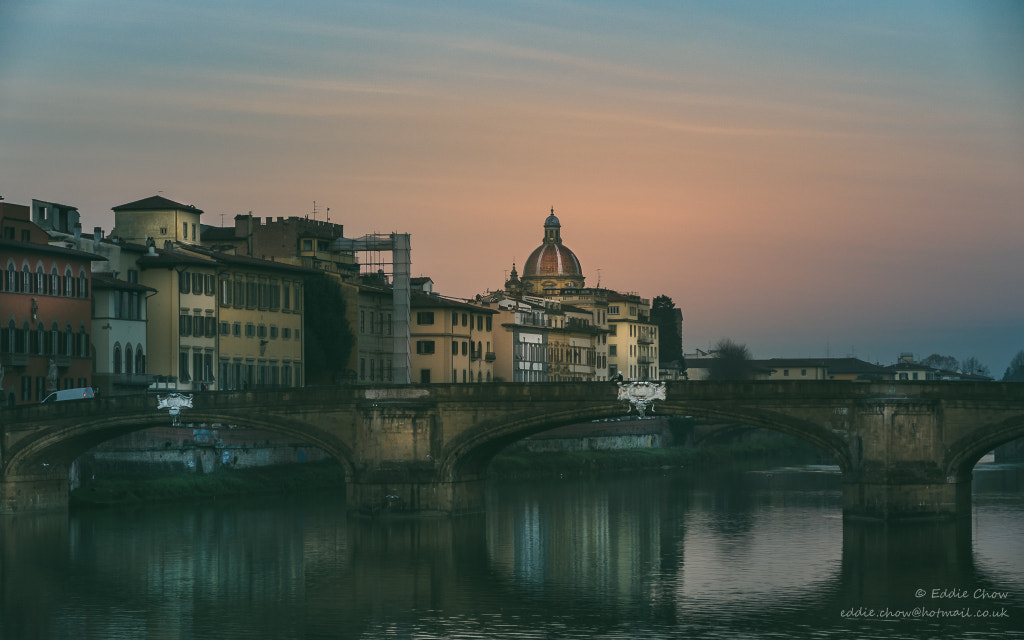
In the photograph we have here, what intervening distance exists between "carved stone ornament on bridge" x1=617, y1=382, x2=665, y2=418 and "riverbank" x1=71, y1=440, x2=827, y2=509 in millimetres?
25522

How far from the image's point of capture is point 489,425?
84.1m

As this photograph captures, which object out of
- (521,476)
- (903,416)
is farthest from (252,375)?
(903,416)

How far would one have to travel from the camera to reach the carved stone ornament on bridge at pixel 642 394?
268 ft

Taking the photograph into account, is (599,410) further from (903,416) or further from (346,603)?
(346,603)

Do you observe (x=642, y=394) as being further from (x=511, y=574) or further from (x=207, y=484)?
(x=207, y=484)

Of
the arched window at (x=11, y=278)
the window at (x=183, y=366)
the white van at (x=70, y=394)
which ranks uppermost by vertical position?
the arched window at (x=11, y=278)

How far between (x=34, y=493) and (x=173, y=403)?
330 inches

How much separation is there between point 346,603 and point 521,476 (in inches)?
2312

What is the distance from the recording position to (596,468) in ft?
431

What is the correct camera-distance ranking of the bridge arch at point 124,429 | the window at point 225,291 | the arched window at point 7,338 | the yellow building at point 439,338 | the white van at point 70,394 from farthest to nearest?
the yellow building at point 439,338 < the window at point 225,291 < the arched window at point 7,338 < the white van at point 70,394 < the bridge arch at point 124,429

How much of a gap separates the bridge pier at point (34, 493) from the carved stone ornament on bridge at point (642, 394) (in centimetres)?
2748

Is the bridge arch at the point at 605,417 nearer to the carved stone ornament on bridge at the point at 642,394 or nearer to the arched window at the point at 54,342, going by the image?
the carved stone ornament on bridge at the point at 642,394

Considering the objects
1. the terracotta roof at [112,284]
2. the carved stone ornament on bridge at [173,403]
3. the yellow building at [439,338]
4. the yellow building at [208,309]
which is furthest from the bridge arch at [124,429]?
the yellow building at [439,338]

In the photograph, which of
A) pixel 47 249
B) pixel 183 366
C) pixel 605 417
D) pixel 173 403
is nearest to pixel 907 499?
pixel 605 417
